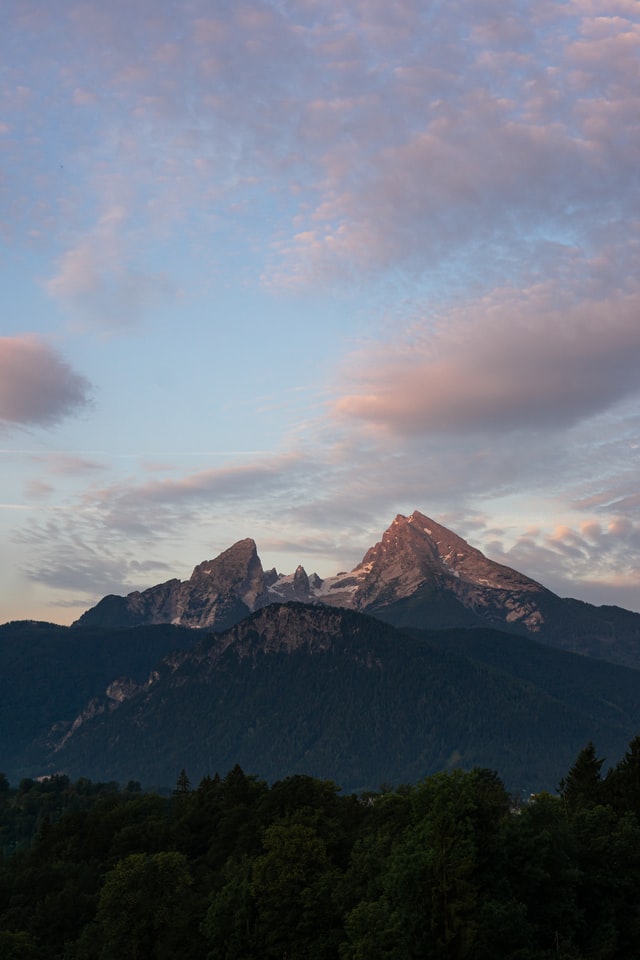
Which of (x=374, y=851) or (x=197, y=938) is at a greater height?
(x=374, y=851)

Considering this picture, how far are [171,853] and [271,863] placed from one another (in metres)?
26.5

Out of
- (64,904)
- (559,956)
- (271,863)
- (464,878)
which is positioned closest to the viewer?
(559,956)

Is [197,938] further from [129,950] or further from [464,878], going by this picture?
[464,878]

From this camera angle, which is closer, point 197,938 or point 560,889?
point 560,889

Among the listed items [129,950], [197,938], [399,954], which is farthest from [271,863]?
[399,954]

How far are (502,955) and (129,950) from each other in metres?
60.4

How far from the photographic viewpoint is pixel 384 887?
126562 millimetres

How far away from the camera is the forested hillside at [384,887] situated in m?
121

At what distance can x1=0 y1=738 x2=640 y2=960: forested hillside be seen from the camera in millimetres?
121188

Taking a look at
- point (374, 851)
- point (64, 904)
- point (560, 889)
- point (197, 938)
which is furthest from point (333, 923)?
point (64, 904)

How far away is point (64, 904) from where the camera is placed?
174 meters

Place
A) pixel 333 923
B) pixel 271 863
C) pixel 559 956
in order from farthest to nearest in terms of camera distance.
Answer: pixel 271 863, pixel 333 923, pixel 559 956

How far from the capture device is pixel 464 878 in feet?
403

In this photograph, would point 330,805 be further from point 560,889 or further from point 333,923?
point 560,889
